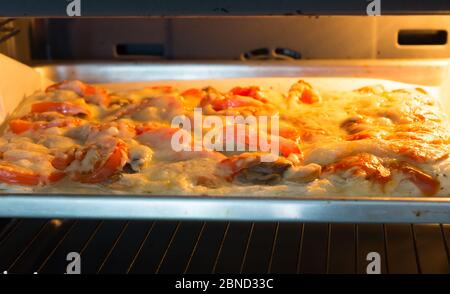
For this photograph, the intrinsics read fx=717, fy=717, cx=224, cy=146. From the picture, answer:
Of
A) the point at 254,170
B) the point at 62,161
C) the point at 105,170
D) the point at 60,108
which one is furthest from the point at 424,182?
the point at 60,108

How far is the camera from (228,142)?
1650 mm

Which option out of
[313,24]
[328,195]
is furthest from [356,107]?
[328,195]

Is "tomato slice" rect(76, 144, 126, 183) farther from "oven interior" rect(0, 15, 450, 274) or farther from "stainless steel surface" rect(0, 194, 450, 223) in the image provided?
"stainless steel surface" rect(0, 194, 450, 223)

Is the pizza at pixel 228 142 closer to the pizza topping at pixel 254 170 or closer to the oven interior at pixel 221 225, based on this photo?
the pizza topping at pixel 254 170

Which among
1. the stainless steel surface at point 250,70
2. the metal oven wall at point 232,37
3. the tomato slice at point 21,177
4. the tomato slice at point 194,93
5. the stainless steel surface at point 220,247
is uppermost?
the metal oven wall at point 232,37

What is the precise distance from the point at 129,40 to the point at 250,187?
2.78 feet

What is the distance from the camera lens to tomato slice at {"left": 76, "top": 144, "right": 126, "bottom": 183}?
153 centimetres

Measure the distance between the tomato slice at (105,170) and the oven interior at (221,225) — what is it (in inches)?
4.5

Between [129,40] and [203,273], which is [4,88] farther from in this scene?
[203,273]

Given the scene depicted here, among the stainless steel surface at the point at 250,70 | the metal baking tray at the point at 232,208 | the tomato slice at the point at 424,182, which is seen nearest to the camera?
the metal baking tray at the point at 232,208

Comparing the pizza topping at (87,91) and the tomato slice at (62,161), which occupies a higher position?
the pizza topping at (87,91)

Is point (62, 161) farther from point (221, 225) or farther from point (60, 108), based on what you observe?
point (221, 225)

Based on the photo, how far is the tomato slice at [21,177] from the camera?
1.52 metres

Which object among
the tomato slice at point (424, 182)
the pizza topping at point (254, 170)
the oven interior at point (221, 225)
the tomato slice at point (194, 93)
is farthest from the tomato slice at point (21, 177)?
the tomato slice at point (424, 182)
